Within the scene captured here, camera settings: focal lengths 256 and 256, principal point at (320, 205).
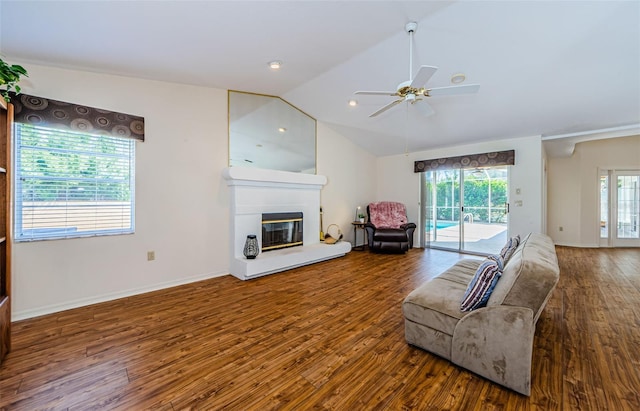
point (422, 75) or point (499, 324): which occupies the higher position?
point (422, 75)

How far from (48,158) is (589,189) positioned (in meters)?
10.3

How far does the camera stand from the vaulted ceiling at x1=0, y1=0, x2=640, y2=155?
222 centimetres

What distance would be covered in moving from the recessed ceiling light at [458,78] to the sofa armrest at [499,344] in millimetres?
3009

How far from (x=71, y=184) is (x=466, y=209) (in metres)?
6.77

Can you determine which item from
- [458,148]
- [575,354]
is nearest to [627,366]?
[575,354]

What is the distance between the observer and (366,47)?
3055 millimetres

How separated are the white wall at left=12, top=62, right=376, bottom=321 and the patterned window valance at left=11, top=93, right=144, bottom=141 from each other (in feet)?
0.37

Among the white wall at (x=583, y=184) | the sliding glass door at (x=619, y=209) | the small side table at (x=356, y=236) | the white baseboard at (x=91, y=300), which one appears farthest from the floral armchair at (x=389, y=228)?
the sliding glass door at (x=619, y=209)

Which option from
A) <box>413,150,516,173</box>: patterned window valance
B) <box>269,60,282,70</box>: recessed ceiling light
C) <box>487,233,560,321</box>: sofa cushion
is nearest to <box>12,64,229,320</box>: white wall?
<box>269,60,282,70</box>: recessed ceiling light

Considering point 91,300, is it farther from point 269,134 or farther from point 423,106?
point 423,106

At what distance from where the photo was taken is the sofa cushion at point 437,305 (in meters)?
1.86

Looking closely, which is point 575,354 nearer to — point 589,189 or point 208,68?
point 208,68

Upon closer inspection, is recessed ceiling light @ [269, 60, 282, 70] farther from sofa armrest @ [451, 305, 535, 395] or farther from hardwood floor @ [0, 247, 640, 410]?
sofa armrest @ [451, 305, 535, 395]

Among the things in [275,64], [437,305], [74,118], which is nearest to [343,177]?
[275,64]
